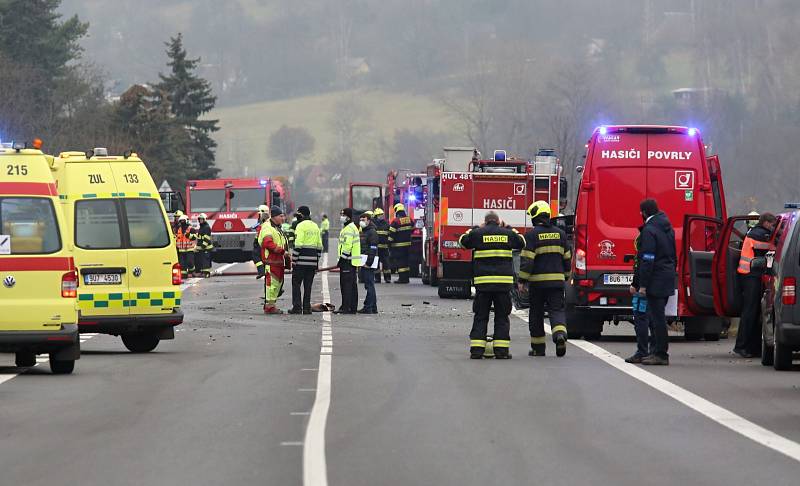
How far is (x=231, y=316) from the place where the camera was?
88.7 ft

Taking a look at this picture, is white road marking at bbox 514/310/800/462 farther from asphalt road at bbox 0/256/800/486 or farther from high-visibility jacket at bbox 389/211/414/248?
high-visibility jacket at bbox 389/211/414/248

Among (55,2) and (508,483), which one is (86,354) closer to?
(508,483)

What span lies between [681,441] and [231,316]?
16.3 m

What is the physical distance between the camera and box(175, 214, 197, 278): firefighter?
42.2 metres

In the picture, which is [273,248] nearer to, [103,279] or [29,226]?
[103,279]

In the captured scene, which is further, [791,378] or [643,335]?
[643,335]

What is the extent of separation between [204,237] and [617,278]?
23754mm

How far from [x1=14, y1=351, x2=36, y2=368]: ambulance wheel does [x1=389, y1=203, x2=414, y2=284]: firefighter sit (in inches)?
783

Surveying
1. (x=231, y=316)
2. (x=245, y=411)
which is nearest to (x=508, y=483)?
(x=245, y=411)

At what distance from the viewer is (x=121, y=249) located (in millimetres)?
19359

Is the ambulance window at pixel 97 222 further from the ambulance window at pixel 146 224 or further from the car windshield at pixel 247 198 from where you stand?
the car windshield at pixel 247 198

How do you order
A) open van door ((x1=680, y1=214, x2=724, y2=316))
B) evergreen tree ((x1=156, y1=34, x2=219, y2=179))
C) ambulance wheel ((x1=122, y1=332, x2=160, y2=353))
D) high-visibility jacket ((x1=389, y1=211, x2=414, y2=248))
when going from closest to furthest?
ambulance wheel ((x1=122, y1=332, x2=160, y2=353)) → open van door ((x1=680, y1=214, x2=724, y2=316)) → high-visibility jacket ((x1=389, y1=211, x2=414, y2=248)) → evergreen tree ((x1=156, y1=34, x2=219, y2=179))

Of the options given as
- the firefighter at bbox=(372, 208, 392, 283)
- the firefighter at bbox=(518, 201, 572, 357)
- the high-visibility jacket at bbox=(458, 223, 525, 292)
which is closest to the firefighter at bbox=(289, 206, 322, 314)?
the firefighter at bbox=(518, 201, 572, 357)

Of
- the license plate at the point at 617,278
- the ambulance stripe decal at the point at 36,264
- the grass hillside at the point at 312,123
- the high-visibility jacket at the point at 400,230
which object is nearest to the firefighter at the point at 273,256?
the license plate at the point at 617,278
